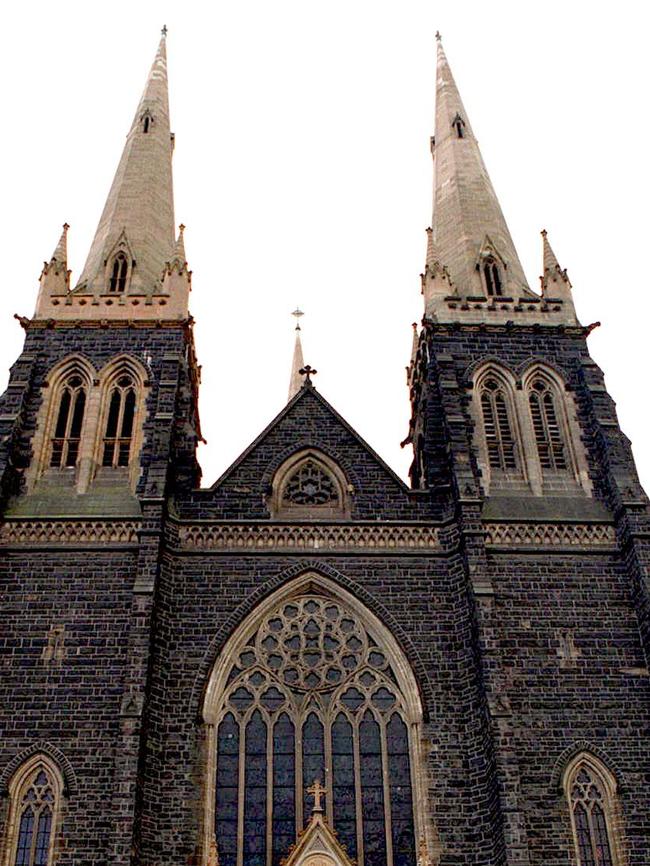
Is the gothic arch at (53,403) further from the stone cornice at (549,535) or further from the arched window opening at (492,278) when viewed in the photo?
the arched window opening at (492,278)

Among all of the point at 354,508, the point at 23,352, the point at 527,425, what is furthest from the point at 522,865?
the point at 23,352

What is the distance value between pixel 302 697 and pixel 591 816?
6.06 m

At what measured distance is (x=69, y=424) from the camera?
87.3 feet

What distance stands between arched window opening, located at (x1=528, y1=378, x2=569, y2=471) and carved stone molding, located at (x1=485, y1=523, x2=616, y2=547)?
2265 mm

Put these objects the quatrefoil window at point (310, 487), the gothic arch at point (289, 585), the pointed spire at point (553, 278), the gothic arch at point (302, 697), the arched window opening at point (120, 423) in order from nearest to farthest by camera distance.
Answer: the gothic arch at point (302, 697)
the gothic arch at point (289, 585)
the quatrefoil window at point (310, 487)
the arched window opening at point (120, 423)
the pointed spire at point (553, 278)

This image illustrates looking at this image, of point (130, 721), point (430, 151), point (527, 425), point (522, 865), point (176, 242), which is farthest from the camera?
point (430, 151)

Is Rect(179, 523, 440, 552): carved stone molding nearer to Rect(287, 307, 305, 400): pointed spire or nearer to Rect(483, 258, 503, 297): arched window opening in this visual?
Rect(483, 258, 503, 297): arched window opening

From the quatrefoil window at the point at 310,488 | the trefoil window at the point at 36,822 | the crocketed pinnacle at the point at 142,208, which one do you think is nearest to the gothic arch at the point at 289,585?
the quatrefoil window at the point at 310,488

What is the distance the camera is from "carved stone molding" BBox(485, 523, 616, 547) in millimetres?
24031

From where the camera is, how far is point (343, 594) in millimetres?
23453

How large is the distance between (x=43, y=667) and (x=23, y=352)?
9.23 meters

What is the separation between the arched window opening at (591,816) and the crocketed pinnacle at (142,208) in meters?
17.1

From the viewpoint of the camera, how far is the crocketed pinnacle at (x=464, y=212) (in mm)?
31281

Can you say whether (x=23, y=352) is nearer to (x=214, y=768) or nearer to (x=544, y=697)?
(x=214, y=768)
